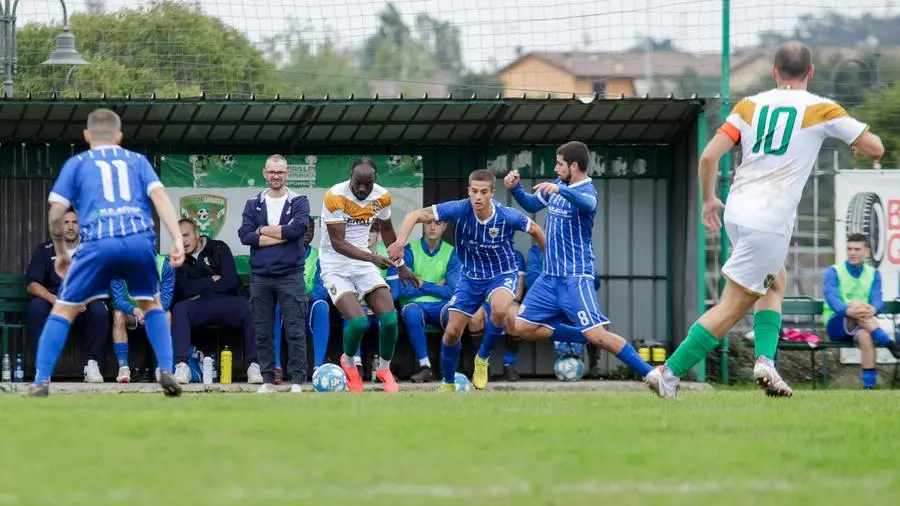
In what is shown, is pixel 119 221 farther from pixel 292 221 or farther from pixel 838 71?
pixel 838 71

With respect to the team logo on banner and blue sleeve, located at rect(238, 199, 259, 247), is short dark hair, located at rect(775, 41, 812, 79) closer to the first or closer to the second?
blue sleeve, located at rect(238, 199, 259, 247)

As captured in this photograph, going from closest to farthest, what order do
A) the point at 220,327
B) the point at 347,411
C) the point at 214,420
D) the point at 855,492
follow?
the point at 855,492 < the point at 214,420 < the point at 347,411 < the point at 220,327

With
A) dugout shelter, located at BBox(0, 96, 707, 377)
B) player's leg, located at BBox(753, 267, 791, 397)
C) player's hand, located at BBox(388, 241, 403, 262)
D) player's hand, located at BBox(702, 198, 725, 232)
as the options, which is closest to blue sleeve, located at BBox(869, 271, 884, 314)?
dugout shelter, located at BBox(0, 96, 707, 377)

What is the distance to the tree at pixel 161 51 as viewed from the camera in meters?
22.2

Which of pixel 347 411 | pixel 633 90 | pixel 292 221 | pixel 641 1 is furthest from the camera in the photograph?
pixel 633 90

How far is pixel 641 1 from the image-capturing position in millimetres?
19656

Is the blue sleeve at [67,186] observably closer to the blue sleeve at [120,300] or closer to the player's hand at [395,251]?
the player's hand at [395,251]

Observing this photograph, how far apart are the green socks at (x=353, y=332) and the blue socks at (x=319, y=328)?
1456mm

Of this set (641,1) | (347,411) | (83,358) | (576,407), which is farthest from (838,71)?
(347,411)

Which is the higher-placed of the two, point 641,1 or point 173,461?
point 641,1

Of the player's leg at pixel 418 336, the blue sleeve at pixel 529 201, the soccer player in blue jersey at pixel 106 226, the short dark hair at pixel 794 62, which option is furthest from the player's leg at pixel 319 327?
the short dark hair at pixel 794 62

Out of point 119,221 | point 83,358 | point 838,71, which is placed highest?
point 838,71

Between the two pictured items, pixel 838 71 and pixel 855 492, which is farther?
pixel 838 71

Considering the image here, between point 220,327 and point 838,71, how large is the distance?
8.19m
